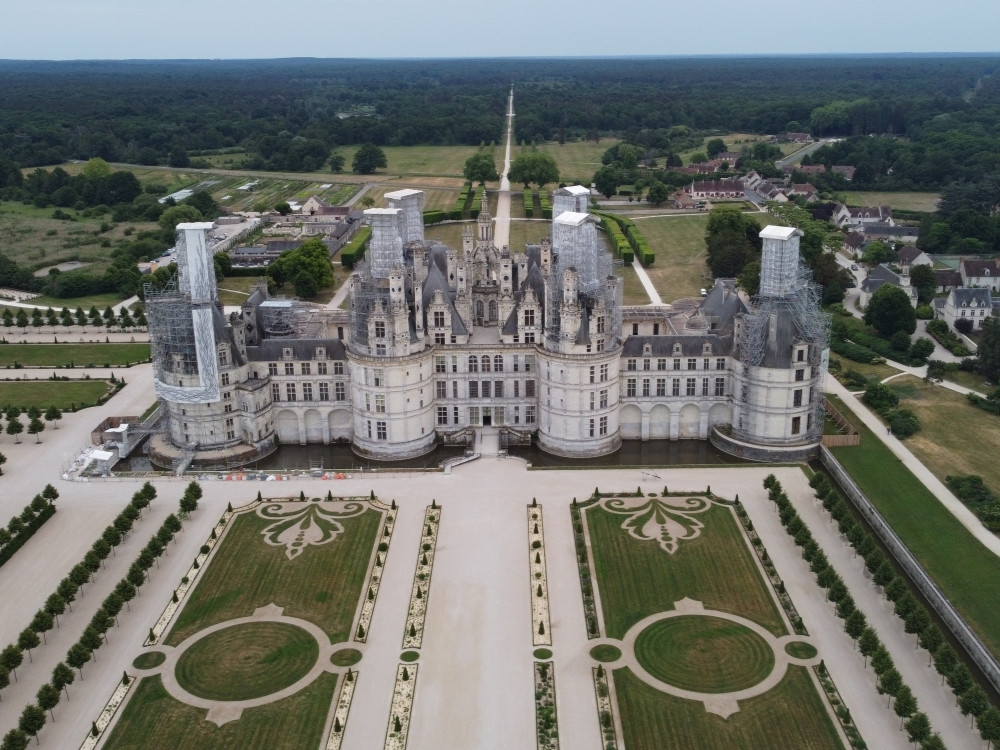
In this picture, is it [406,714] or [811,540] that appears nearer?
[406,714]

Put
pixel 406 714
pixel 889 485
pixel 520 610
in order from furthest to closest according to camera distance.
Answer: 1. pixel 889 485
2. pixel 520 610
3. pixel 406 714

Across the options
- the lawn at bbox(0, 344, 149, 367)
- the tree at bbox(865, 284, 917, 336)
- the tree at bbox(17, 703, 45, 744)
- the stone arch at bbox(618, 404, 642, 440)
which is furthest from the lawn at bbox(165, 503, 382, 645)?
the tree at bbox(865, 284, 917, 336)

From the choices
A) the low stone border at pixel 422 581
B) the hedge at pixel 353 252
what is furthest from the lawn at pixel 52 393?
the hedge at pixel 353 252

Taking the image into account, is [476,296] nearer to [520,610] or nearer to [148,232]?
[520,610]

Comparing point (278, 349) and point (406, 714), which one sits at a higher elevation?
point (278, 349)

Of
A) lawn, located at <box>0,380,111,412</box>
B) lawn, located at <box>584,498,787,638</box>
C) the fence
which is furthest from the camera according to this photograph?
lawn, located at <box>0,380,111,412</box>

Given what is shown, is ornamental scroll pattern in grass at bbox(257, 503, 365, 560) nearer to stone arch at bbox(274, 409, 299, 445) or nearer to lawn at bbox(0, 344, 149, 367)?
stone arch at bbox(274, 409, 299, 445)

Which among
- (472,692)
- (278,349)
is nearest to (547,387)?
(278,349)
